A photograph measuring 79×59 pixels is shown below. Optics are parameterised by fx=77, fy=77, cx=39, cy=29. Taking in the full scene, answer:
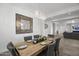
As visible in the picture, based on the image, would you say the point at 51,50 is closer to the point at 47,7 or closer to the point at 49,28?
the point at 49,28

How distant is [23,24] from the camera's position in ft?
5.61

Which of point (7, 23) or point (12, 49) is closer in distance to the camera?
point (12, 49)

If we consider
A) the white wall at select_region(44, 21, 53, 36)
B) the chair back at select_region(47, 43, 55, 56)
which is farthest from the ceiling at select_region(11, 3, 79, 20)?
the chair back at select_region(47, 43, 55, 56)

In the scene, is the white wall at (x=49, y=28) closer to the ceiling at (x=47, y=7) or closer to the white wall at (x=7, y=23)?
the ceiling at (x=47, y=7)

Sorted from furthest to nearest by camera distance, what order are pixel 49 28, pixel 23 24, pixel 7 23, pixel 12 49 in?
1. pixel 49 28
2. pixel 23 24
3. pixel 7 23
4. pixel 12 49

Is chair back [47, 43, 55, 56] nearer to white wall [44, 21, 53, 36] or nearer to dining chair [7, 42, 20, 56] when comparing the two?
white wall [44, 21, 53, 36]

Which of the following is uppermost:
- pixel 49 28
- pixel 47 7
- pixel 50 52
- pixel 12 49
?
pixel 47 7

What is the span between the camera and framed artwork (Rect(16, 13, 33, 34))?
5.34 feet

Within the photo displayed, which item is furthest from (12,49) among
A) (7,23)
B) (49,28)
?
(49,28)

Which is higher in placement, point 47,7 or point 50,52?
point 47,7

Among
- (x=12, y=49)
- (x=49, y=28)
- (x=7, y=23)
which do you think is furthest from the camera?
(x=49, y=28)

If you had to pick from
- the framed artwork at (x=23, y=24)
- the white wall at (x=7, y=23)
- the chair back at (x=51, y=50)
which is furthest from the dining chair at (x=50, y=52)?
the white wall at (x=7, y=23)

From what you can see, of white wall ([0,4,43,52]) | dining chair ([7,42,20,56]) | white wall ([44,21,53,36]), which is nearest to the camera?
dining chair ([7,42,20,56])

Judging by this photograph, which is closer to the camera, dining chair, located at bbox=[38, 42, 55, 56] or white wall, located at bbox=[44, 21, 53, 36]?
dining chair, located at bbox=[38, 42, 55, 56]
